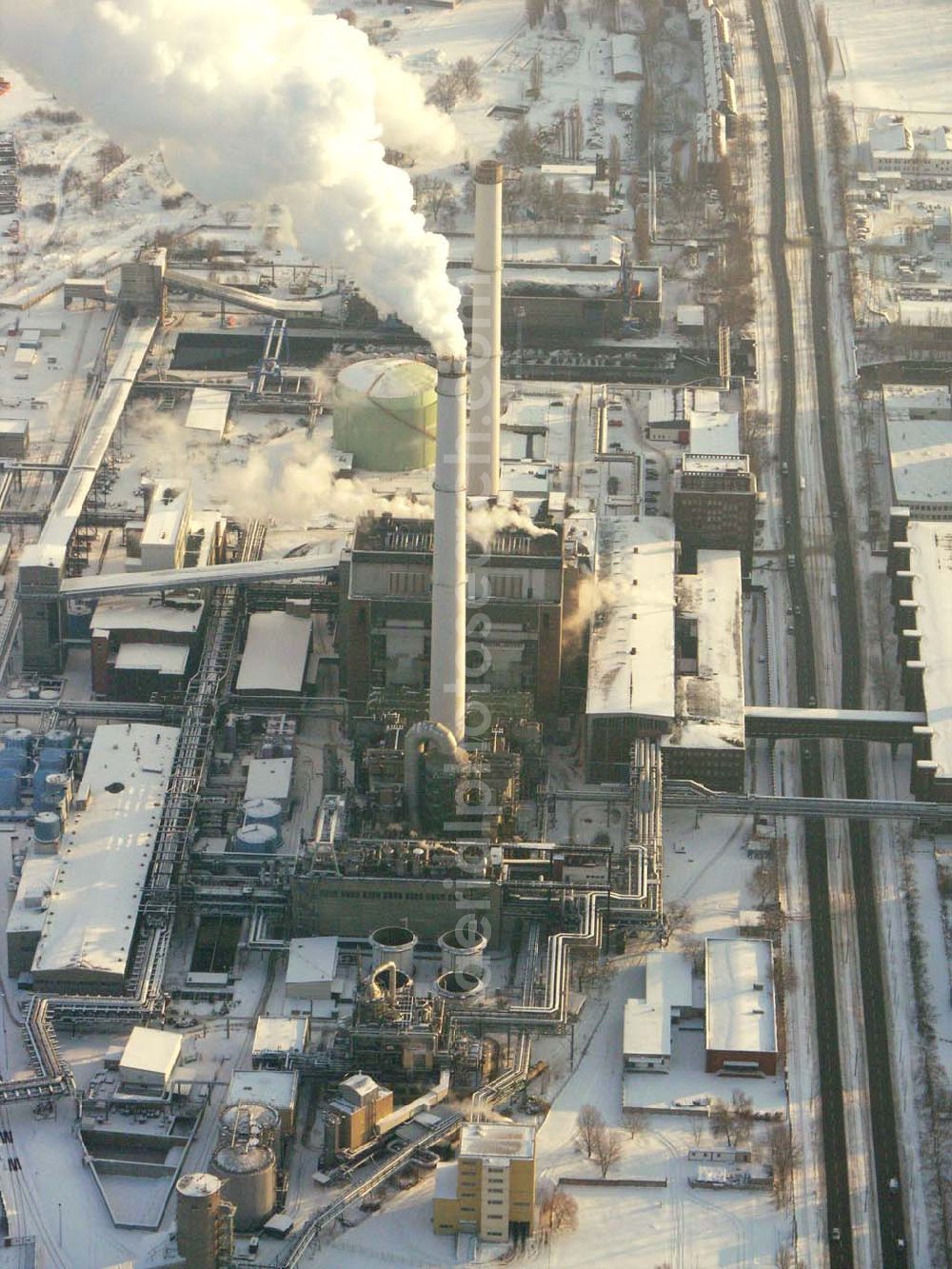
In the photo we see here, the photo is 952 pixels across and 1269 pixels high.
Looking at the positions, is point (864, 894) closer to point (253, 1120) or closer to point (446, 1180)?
point (446, 1180)

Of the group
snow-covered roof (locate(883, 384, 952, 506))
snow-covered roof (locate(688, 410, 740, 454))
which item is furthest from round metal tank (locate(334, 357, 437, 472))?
snow-covered roof (locate(883, 384, 952, 506))

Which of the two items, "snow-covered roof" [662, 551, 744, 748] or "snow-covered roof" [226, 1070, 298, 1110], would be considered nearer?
"snow-covered roof" [226, 1070, 298, 1110]

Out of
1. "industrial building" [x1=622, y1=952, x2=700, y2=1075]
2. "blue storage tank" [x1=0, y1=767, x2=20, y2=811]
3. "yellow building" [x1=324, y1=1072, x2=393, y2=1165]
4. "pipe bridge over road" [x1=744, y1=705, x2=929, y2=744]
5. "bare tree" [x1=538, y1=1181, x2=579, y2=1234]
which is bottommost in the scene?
"bare tree" [x1=538, y1=1181, x2=579, y2=1234]

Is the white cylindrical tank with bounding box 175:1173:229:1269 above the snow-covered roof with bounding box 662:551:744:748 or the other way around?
the other way around

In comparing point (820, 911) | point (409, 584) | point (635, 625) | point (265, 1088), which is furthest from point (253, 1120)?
point (635, 625)

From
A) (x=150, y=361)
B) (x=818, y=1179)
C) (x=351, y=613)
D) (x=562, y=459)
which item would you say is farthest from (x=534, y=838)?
(x=150, y=361)

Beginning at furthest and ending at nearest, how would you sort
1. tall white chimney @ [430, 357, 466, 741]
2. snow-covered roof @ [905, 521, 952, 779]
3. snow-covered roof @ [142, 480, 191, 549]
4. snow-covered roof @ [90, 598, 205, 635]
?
snow-covered roof @ [142, 480, 191, 549]
snow-covered roof @ [90, 598, 205, 635]
snow-covered roof @ [905, 521, 952, 779]
tall white chimney @ [430, 357, 466, 741]

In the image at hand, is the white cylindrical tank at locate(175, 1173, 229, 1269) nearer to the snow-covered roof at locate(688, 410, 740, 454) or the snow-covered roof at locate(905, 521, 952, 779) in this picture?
the snow-covered roof at locate(905, 521, 952, 779)
